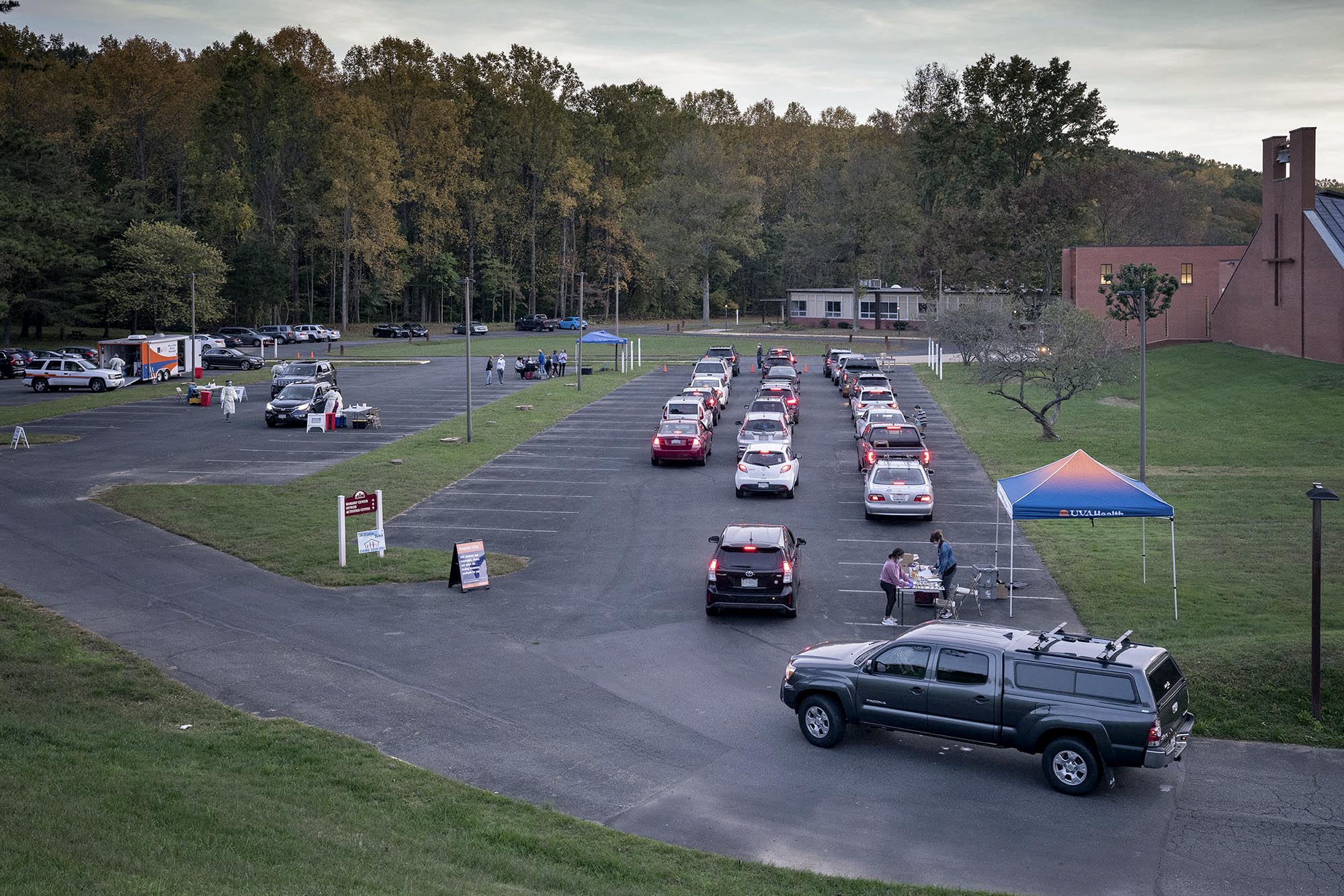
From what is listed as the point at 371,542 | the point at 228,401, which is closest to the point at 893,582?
the point at 371,542

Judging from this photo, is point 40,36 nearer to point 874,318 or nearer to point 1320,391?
point 874,318

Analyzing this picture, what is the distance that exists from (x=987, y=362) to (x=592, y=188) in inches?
3287

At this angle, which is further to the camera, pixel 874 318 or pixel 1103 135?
pixel 874 318

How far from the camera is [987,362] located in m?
42.0

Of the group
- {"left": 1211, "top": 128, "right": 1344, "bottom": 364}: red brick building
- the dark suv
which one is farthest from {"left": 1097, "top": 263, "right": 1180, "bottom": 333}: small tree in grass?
the dark suv

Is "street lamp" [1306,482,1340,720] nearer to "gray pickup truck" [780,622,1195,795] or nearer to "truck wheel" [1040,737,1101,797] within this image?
"gray pickup truck" [780,622,1195,795]

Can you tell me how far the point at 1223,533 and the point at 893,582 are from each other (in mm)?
10089

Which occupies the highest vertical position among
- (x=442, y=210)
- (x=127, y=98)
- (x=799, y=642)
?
(x=127, y=98)

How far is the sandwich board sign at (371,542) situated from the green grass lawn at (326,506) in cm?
21

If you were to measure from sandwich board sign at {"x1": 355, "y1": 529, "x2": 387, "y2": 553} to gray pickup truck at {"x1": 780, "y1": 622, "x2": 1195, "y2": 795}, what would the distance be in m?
11.5

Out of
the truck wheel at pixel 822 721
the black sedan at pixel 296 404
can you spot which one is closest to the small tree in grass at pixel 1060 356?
the black sedan at pixel 296 404

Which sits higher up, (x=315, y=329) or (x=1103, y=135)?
(x=1103, y=135)

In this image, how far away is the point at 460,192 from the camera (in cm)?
11062

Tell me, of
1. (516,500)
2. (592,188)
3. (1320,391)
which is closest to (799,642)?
(516,500)
